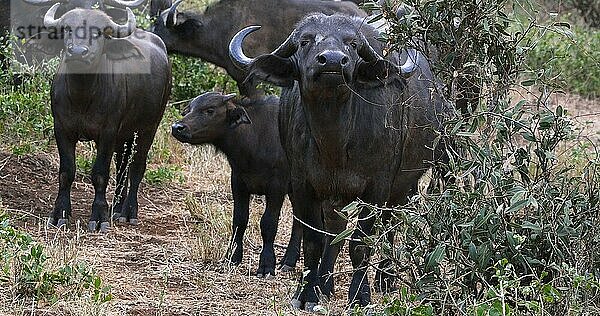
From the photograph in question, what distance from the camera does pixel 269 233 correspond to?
8.25 meters

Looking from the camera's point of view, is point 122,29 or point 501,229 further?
point 122,29

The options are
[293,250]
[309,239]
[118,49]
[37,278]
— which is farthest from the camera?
[118,49]

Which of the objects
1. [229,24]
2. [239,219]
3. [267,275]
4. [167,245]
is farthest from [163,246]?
[229,24]

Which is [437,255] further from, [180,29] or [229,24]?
[180,29]

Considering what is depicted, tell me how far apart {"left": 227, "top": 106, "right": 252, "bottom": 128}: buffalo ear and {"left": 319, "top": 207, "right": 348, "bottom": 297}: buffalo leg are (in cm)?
164

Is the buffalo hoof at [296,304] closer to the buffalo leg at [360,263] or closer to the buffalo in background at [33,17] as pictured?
the buffalo leg at [360,263]

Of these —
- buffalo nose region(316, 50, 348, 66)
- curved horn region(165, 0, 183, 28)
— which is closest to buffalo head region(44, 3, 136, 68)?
curved horn region(165, 0, 183, 28)

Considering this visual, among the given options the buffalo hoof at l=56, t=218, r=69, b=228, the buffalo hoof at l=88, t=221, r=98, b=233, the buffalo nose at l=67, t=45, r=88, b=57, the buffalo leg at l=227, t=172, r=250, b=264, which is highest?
the buffalo nose at l=67, t=45, r=88, b=57

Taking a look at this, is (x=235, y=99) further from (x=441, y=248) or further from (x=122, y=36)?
Result: (x=441, y=248)

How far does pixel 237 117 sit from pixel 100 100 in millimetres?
1538

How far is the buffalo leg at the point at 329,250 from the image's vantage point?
693 cm

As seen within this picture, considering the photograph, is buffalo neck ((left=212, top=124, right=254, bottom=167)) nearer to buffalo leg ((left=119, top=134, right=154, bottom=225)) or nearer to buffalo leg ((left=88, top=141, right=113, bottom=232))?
buffalo leg ((left=88, top=141, right=113, bottom=232))

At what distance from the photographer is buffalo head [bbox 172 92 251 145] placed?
867 centimetres

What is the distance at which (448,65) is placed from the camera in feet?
20.5
